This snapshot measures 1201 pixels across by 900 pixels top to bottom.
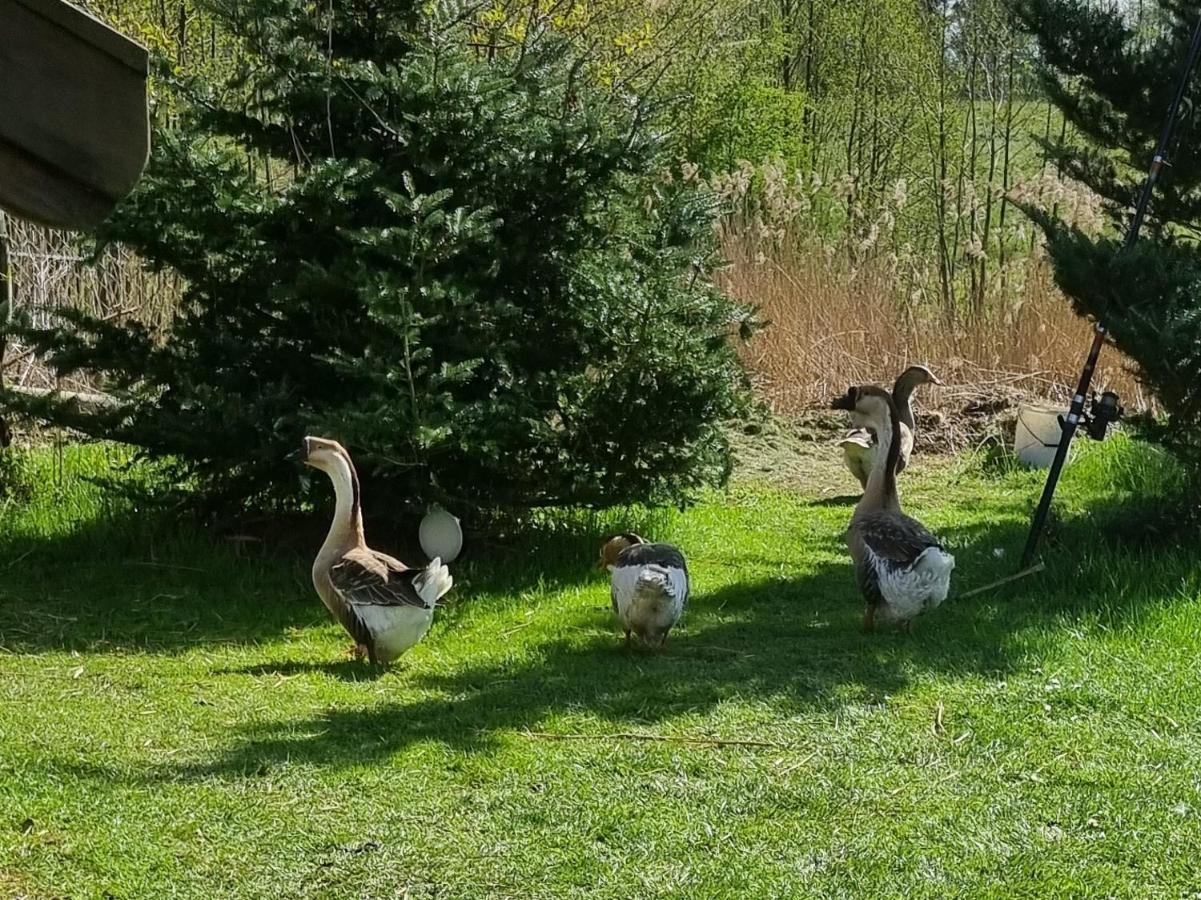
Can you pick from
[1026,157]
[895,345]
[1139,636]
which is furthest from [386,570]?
[1026,157]

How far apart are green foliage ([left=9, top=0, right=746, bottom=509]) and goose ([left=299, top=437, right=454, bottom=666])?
61 centimetres

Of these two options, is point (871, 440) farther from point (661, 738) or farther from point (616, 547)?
point (661, 738)

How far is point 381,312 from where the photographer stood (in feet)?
23.1

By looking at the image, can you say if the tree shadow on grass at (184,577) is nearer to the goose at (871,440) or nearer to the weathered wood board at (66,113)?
the goose at (871,440)

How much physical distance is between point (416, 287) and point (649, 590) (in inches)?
90.1

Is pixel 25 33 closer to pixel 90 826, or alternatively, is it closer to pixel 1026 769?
pixel 90 826

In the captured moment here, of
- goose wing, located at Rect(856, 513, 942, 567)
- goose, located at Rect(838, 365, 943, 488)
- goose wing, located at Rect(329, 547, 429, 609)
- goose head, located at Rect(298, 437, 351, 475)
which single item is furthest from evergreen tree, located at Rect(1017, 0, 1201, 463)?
goose head, located at Rect(298, 437, 351, 475)

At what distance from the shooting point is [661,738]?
17.2 feet

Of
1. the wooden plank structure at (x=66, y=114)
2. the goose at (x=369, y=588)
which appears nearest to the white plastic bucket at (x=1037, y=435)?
the goose at (x=369, y=588)

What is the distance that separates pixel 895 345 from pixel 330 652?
8.03 metres

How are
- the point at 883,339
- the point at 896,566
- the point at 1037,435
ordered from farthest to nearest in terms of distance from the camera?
1. the point at 883,339
2. the point at 1037,435
3. the point at 896,566

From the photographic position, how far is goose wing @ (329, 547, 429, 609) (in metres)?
6.08

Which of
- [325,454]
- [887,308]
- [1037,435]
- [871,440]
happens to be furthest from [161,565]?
[887,308]

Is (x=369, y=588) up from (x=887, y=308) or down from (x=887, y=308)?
down
